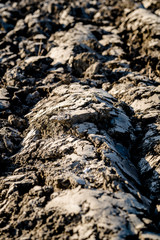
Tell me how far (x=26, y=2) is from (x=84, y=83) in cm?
1211

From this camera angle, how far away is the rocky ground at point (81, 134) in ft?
9.78

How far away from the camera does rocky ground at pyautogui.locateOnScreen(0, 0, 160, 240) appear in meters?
2.98

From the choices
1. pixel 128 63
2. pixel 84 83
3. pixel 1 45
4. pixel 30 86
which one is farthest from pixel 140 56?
pixel 1 45

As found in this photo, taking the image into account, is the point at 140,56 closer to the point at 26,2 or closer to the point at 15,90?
the point at 15,90

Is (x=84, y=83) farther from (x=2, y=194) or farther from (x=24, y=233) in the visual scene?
(x=24, y=233)

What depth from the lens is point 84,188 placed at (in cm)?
334

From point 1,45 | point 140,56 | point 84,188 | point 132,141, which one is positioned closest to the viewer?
point 84,188

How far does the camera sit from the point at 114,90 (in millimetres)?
7031

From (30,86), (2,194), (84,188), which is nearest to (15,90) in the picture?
(30,86)

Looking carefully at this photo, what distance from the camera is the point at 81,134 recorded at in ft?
15.0

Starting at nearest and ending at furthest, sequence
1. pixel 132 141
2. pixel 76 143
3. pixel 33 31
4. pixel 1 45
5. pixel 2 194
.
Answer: pixel 2 194 < pixel 76 143 < pixel 132 141 < pixel 1 45 < pixel 33 31

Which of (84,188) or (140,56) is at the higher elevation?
(140,56)

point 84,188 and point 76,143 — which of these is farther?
point 76,143

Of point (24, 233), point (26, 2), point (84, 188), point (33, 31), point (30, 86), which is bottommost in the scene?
point (24, 233)
